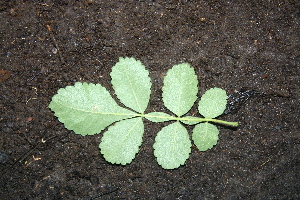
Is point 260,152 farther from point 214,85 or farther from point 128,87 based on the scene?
point 128,87

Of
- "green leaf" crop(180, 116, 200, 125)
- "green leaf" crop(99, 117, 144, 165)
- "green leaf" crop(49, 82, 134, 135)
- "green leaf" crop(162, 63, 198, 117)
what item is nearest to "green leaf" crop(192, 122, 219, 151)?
"green leaf" crop(180, 116, 200, 125)

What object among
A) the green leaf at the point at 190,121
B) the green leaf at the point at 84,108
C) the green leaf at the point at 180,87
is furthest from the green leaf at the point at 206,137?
the green leaf at the point at 84,108

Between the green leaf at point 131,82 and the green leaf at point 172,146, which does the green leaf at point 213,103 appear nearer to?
the green leaf at point 172,146

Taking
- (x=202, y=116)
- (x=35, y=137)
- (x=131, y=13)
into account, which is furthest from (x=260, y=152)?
(x=35, y=137)

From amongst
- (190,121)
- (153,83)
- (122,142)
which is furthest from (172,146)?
(153,83)

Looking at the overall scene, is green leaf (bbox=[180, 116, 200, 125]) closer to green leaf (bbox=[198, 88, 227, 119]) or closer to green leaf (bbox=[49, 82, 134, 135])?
green leaf (bbox=[198, 88, 227, 119])

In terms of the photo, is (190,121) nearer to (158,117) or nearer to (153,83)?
(158,117)
